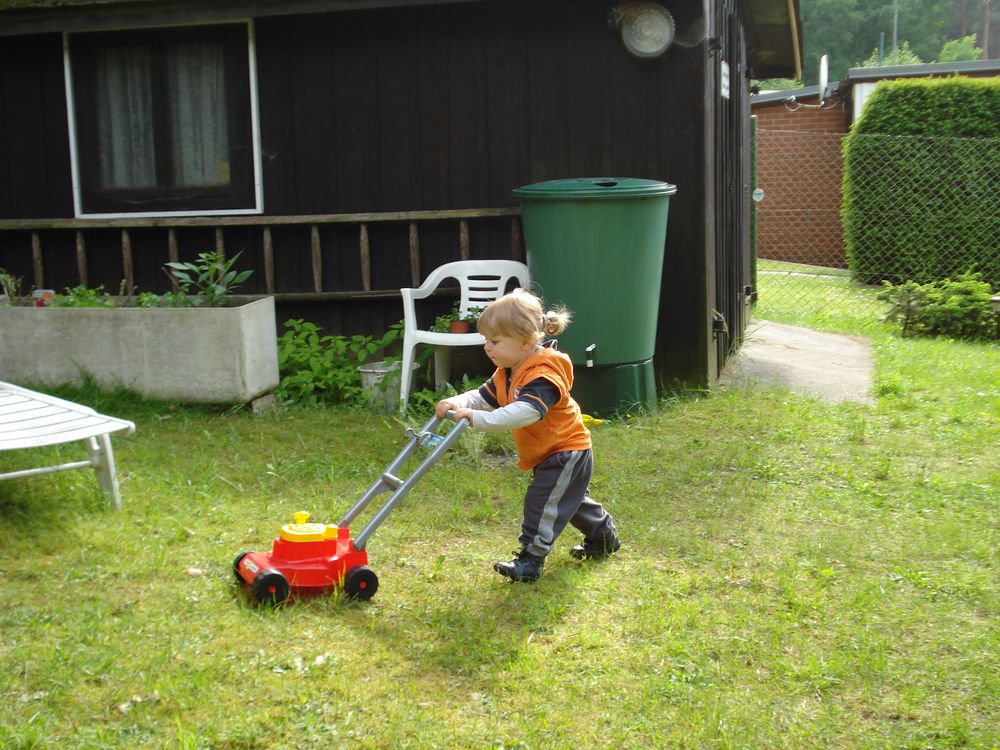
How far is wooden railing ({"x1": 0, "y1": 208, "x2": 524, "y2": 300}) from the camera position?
776 cm

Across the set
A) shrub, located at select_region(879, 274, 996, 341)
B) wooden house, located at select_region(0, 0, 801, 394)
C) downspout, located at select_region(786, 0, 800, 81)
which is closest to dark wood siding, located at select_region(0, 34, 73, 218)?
wooden house, located at select_region(0, 0, 801, 394)

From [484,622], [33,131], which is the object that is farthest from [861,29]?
[484,622]

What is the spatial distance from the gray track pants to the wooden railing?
366 cm

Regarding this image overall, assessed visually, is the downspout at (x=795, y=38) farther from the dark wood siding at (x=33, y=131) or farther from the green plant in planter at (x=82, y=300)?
the green plant in planter at (x=82, y=300)

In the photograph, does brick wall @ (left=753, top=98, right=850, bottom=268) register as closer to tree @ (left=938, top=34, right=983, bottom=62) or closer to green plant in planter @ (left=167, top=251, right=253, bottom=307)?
green plant in planter @ (left=167, top=251, right=253, bottom=307)

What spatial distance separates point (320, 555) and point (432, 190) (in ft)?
14.6

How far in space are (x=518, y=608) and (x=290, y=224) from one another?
4.81 m

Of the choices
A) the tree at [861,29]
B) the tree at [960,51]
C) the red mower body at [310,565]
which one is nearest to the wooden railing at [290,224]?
the red mower body at [310,565]

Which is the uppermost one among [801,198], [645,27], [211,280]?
[645,27]

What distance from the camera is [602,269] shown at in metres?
6.60

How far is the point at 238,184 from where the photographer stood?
8.21 m

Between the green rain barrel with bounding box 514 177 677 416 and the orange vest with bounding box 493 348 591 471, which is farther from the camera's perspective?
the green rain barrel with bounding box 514 177 677 416

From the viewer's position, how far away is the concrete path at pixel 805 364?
7.75 m

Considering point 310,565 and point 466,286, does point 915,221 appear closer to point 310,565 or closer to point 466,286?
point 466,286
